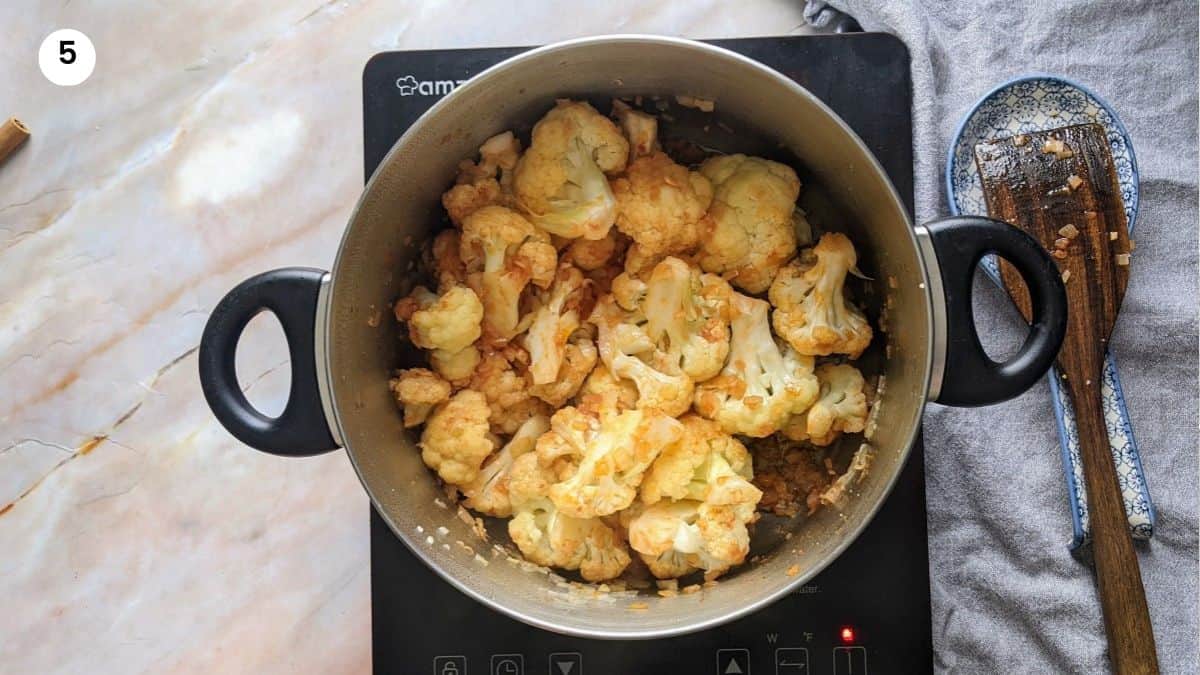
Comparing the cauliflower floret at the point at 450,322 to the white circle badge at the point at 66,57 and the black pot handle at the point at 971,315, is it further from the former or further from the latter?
the white circle badge at the point at 66,57

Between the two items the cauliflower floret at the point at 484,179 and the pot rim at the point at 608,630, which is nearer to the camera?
the pot rim at the point at 608,630

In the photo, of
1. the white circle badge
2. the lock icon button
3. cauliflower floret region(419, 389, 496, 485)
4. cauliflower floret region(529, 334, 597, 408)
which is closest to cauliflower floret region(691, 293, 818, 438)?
cauliflower floret region(529, 334, 597, 408)

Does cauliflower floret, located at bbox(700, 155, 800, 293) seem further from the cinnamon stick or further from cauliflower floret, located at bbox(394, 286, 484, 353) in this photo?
the cinnamon stick

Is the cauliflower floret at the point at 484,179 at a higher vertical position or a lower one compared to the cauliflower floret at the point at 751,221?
higher

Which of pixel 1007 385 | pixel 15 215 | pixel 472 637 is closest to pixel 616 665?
pixel 472 637

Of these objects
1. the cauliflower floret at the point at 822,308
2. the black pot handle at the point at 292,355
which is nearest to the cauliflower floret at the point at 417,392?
the black pot handle at the point at 292,355

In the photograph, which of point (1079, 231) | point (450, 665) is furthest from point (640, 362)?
point (1079, 231)
